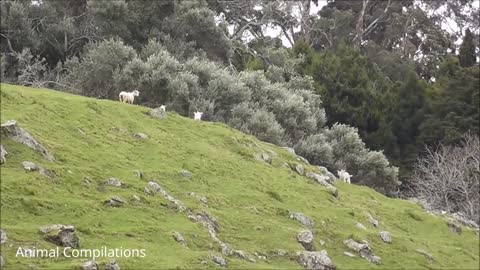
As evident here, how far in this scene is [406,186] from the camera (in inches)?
1403

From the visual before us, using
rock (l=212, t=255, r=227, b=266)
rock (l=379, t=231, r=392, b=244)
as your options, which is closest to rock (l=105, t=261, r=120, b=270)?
rock (l=212, t=255, r=227, b=266)

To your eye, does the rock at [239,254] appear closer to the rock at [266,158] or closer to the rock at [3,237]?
the rock at [3,237]

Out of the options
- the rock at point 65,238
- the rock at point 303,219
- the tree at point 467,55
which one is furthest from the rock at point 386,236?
the tree at point 467,55

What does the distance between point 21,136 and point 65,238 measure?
121 inches

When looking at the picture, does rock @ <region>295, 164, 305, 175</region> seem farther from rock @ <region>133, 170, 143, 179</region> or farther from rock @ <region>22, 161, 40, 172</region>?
rock @ <region>22, 161, 40, 172</region>

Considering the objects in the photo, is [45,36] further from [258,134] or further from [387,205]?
[387,205]

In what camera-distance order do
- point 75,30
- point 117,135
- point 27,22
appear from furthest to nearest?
point 75,30
point 27,22
point 117,135

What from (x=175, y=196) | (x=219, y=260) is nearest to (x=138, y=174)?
(x=175, y=196)

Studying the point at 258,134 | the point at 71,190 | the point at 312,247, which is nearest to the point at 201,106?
the point at 258,134

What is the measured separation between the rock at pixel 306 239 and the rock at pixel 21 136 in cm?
510

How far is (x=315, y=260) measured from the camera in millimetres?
13242

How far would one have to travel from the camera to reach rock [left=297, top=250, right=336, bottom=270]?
42.7 ft

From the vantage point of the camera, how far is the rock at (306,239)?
1373 centimetres

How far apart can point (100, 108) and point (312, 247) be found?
6.29 meters
